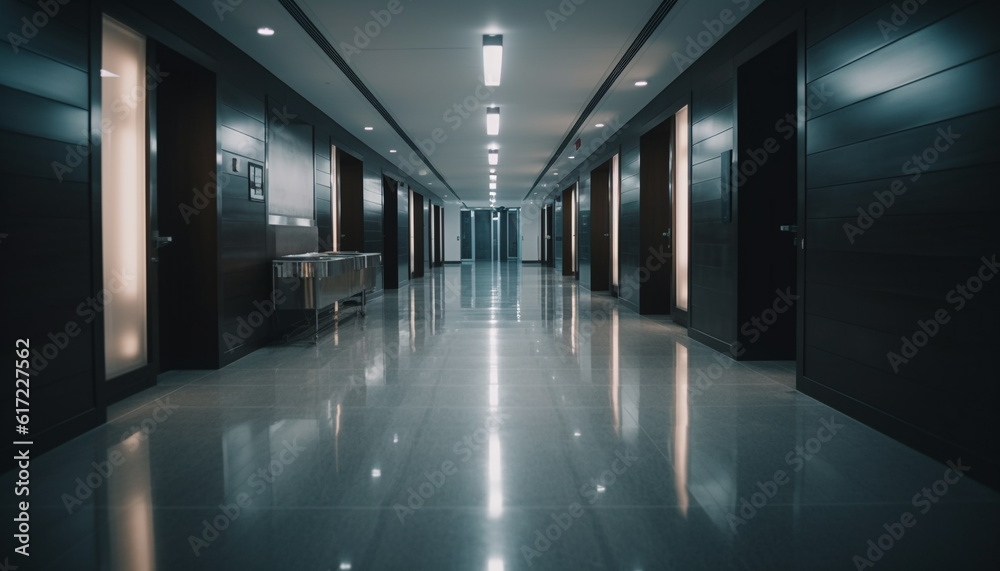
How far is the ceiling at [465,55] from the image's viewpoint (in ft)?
16.8

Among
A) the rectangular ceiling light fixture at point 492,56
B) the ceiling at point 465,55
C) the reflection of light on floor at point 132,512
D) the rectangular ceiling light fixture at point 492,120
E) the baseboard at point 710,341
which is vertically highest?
the rectangular ceiling light fixture at point 492,120

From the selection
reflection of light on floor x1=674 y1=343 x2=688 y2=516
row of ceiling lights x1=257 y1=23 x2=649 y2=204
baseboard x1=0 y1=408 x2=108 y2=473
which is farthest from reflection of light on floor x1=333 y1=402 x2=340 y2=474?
row of ceiling lights x1=257 y1=23 x2=649 y2=204

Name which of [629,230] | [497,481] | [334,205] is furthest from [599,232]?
[497,481]

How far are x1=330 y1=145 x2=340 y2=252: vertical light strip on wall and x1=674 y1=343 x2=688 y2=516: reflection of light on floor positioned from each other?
19.6 ft

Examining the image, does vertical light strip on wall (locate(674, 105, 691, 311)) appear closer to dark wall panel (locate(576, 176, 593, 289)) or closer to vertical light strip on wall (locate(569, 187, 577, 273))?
dark wall panel (locate(576, 176, 593, 289))

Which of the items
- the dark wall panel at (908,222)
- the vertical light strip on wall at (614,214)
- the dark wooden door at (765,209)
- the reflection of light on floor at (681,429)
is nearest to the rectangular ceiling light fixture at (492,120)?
the vertical light strip on wall at (614,214)

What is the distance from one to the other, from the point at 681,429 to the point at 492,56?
413 centimetres

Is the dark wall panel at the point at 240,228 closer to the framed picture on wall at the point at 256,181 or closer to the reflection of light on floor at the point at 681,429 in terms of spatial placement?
the framed picture on wall at the point at 256,181

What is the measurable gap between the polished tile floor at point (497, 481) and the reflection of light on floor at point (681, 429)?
2 centimetres

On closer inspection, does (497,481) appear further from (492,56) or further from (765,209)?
(492,56)

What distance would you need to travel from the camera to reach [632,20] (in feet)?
17.7

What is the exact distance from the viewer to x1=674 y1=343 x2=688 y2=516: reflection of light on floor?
2.66m

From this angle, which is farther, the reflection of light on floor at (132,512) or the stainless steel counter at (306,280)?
the stainless steel counter at (306,280)

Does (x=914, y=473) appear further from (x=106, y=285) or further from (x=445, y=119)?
(x=445, y=119)
